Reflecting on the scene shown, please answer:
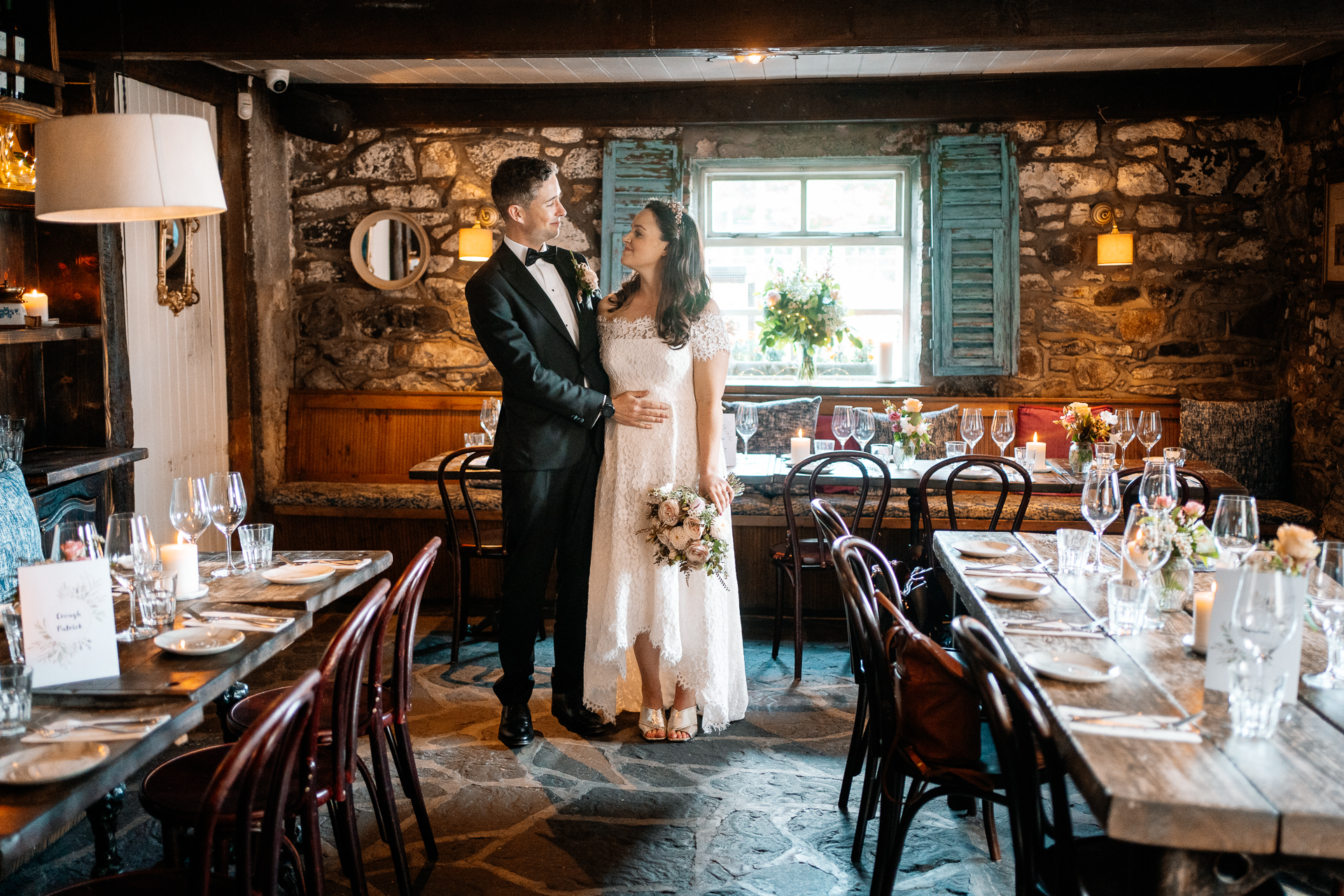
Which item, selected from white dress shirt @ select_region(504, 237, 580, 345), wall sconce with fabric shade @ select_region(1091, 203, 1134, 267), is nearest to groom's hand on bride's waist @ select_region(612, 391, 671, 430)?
white dress shirt @ select_region(504, 237, 580, 345)

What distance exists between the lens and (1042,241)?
6.19 metres

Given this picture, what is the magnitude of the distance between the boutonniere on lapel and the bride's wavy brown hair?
35 centimetres

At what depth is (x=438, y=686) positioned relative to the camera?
172 inches

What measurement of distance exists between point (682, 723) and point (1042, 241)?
12.8ft

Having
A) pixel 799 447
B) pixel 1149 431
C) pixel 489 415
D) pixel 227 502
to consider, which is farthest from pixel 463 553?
pixel 1149 431

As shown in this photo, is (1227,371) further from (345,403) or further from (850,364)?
(345,403)

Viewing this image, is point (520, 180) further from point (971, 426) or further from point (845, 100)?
Result: point (845, 100)

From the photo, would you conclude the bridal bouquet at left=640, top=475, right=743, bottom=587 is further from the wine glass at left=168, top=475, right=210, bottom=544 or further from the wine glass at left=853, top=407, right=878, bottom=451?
the wine glass at left=853, top=407, right=878, bottom=451

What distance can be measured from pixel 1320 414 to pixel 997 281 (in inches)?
70.8

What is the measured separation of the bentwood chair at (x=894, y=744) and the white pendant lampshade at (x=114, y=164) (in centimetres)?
184

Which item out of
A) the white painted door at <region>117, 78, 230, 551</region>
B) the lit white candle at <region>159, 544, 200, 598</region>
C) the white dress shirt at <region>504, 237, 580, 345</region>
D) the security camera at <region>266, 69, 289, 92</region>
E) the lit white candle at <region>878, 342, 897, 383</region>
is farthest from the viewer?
the lit white candle at <region>878, 342, 897, 383</region>

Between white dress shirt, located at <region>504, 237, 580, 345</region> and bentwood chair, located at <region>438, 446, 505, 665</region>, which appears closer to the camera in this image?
white dress shirt, located at <region>504, 237, 580, 345</region>

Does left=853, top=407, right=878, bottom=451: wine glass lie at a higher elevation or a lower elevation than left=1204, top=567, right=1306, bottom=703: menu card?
higher

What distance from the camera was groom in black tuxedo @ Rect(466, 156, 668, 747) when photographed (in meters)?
3.56
